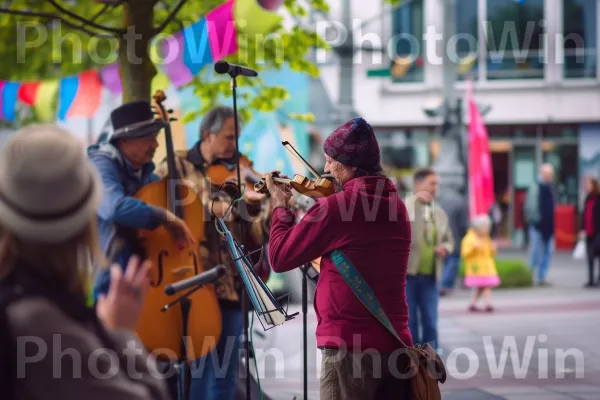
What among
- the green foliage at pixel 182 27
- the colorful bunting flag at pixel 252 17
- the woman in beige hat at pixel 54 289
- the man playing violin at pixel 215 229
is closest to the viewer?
the woman in beige hat at pixel 54 289

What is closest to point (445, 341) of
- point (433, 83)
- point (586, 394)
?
point (586, 394)

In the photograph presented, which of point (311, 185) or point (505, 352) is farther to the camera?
point (505, 352)

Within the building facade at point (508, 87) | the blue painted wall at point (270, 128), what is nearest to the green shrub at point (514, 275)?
the blue painted wall at point (270, 128)

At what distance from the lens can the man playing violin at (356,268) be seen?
373 centimetres

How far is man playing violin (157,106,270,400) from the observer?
5418 millimetres

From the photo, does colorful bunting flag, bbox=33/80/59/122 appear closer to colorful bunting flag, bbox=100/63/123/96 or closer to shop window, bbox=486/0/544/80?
colorful bunting flag, bbox=100/63/123/96

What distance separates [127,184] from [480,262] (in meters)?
7.99

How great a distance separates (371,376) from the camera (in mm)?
3729

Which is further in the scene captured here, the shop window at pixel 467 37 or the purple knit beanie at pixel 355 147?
the shop window at pixel 467 37

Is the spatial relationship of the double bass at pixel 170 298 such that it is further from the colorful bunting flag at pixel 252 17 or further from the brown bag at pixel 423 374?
the colorful bunting flag at pixel 252 17

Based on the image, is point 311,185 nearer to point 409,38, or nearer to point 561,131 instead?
point 409,38

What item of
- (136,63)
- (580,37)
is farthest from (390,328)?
(580,37)

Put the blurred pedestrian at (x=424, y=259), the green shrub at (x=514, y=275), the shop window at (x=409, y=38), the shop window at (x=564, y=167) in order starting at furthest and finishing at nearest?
the shop window at (x=409, y=38), the shop window at (x=564, y=167), the green shrub at (x=514, y=275), the blurred pedestrian at (x=424, y=259)

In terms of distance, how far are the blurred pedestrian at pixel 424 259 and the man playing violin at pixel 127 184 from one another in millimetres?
3050
